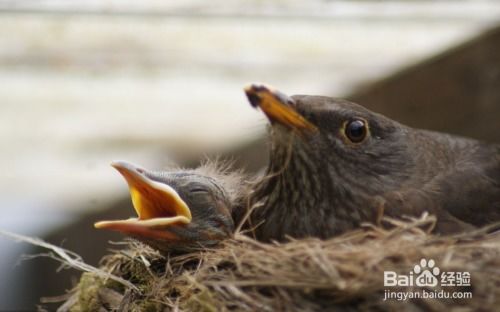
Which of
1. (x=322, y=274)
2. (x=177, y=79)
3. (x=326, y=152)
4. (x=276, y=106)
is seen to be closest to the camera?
(x=322, y=274)

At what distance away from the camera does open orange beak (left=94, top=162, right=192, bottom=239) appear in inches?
124

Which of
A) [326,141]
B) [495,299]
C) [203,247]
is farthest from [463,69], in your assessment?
[495,299]

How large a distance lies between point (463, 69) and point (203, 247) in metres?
1.79

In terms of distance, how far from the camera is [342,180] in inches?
131

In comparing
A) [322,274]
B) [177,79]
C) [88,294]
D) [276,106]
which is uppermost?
[177,79]

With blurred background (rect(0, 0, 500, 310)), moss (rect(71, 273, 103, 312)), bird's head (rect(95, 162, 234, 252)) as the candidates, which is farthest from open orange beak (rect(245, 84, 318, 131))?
blurred background (rect(0, 0, 500, 310))

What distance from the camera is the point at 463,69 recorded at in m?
4.54

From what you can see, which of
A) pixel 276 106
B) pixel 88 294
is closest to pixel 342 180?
pixel 276 106

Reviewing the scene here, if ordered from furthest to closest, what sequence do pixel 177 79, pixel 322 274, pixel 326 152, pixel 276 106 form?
pixel 177 79, pixel 326 152, pixel 276 106, pixel 322 274

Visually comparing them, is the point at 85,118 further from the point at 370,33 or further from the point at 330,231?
the point at 330,231

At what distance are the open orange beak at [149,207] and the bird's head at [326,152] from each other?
0.31 m

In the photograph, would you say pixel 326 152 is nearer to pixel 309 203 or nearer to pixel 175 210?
pixel 309 203

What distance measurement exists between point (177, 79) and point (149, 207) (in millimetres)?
2245

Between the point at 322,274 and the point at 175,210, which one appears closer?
the point at 322,274
